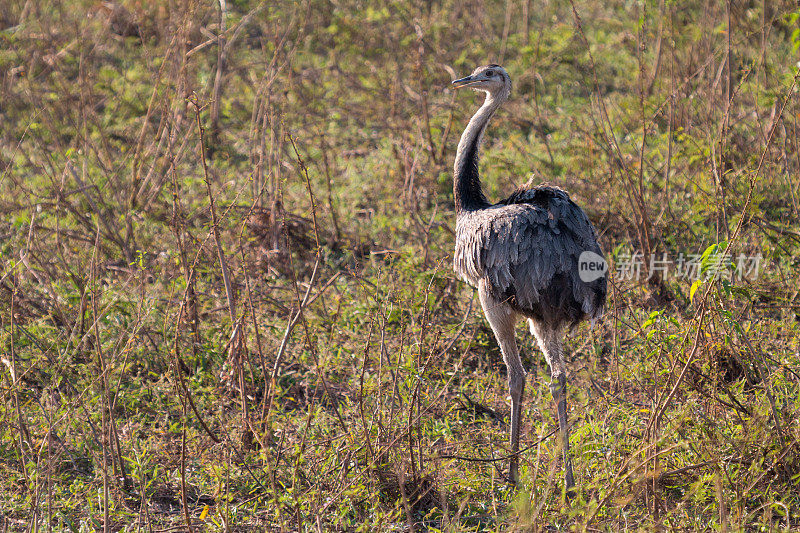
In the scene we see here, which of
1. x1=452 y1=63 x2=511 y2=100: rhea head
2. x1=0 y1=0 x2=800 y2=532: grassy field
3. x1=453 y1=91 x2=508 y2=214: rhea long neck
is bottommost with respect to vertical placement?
x1=0 y1=0 x2=800 y2=532: grassy field

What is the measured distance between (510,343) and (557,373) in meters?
0.29

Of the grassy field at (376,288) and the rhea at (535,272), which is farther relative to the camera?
the rhea at (535,272)

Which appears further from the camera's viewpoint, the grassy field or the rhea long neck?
the rhea long neck

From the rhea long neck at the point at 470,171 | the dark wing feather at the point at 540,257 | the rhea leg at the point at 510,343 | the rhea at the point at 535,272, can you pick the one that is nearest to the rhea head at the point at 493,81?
the rhea long neck at the point at 470,171

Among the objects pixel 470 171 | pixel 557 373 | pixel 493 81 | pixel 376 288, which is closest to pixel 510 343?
pixel 557 373

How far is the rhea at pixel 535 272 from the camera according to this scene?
3.80 m

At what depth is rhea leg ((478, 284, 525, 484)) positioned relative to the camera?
3961 millimetres

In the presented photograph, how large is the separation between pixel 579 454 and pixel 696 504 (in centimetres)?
52

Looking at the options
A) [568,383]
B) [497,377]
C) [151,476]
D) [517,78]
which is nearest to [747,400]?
[568,383]

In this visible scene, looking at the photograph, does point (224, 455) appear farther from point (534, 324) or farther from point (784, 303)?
point (784, 303)

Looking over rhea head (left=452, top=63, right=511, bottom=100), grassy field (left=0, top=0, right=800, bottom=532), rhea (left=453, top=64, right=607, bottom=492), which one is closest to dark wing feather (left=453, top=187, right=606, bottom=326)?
rhea (left=453, top=64, right=607, bottom=492)

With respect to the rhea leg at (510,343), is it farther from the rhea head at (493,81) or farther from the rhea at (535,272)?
the rhea head at (493,81)

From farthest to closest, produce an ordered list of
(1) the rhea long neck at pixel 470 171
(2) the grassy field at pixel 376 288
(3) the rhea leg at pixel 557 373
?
(1) the rhea long neck at pixel 470 171 < (3) the rhea leg at pixel 557 373 < (2) the grassy field at pixel 376 288

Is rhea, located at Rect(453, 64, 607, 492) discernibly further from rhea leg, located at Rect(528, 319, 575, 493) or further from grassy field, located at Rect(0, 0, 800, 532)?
grassy field, located at Rect(0, 0, 800, 532)
